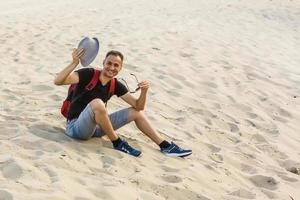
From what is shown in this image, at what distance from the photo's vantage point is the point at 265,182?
5184 mm

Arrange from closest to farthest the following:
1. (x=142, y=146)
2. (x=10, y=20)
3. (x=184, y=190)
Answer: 1. (x=184, y=190)
2. (x=142, y=146)
3. (x=10, y=20)

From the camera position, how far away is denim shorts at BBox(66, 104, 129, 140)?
511 centimetres

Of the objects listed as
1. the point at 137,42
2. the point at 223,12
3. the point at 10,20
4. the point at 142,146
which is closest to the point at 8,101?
the point at 142,146

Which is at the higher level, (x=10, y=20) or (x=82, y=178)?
(x=82, y=178)

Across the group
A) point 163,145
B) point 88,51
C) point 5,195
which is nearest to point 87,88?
point 88,51

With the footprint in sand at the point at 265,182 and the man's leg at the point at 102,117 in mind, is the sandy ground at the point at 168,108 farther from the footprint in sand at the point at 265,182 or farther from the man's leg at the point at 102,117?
the man's leg at the point at 102,117

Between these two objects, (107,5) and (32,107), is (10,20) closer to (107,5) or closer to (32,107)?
(107,5)

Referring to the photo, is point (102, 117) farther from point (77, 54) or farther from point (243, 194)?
point (243, 194)

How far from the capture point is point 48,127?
559 cm

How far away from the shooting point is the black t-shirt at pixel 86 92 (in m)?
5.13

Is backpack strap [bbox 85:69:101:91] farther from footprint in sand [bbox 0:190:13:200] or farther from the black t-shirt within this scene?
footprint in sand [bbox 0:190:13:200]

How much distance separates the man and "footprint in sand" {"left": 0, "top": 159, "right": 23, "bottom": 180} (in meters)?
0.91

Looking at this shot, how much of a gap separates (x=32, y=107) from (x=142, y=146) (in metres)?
1.62

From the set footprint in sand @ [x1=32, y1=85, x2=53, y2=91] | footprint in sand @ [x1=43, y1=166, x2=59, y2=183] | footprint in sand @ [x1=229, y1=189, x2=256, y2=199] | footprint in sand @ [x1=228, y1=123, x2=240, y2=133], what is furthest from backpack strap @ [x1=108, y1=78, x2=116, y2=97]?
footprint in sand @ [x1=32, y1=85, x2=53, y2=91]
